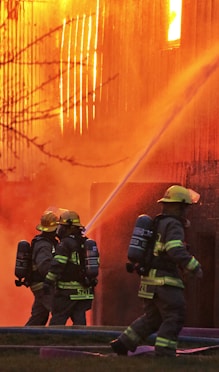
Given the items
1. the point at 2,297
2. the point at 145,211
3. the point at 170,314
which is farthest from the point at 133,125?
the point at 170,314

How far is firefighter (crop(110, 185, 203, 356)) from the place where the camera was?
31.7 ft

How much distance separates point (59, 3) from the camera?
19.3m

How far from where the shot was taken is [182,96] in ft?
55.2

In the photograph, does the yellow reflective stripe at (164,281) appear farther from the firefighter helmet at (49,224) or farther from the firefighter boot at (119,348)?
the firefighter helmet at (49,224)

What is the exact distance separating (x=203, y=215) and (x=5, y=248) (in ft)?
17.8

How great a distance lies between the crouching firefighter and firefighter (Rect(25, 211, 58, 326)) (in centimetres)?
70

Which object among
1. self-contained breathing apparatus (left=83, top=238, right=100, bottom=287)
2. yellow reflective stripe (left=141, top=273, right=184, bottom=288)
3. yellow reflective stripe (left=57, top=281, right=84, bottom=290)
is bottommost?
yellow reflective stripe (left=57, top=281, right=84, bottom=290)

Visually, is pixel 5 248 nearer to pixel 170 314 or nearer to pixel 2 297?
pixel 2 297

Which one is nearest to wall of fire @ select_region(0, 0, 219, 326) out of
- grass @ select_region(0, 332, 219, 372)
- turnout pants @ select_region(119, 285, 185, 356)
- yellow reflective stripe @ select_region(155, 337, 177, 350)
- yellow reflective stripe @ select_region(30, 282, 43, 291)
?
yellow reflective stripe @ select_region(30, 282, 43, 291)

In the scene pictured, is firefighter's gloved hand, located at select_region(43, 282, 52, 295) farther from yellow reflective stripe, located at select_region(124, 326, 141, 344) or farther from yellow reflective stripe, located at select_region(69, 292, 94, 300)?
yellow reflective stripe, located at select_region(124, 326, 141, 344)

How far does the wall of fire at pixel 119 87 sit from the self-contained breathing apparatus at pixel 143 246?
6.03 metres

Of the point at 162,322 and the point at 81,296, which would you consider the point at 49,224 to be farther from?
the point at 162,322

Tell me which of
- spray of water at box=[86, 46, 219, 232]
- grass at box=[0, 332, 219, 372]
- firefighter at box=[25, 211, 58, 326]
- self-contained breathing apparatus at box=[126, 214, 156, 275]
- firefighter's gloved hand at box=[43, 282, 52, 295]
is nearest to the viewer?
grass at box=[0, 332, 219, 372]

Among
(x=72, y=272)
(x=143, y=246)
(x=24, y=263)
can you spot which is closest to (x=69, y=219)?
(x=72, y=272)
